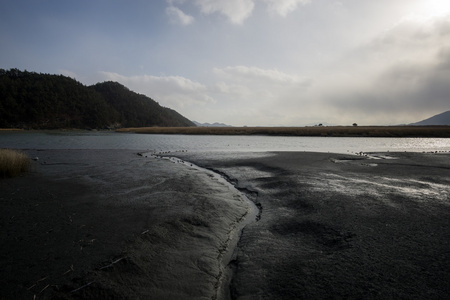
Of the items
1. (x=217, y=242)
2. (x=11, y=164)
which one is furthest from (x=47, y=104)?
(x=217, y=242)

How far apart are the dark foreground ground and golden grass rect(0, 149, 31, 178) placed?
4.98 feet

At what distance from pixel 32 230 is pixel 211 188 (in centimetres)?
587

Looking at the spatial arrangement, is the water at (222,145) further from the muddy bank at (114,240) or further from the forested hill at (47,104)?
the forested hill at (47,104)

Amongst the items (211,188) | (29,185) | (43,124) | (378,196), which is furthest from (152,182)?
(43,124)

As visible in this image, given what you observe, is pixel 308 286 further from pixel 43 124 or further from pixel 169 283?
pixel 43 124

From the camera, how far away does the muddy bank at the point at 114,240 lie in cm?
329

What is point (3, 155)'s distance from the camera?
37.4ft

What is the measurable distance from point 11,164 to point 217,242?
11475 millimetres

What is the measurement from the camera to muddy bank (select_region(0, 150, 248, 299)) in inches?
130

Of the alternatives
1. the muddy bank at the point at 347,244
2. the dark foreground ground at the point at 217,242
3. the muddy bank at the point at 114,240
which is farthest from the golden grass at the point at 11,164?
the muddy bank at the point at 347,244

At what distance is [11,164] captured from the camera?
10.8 meters

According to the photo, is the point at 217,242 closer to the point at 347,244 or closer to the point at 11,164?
the point at 347,244

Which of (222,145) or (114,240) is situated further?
(222,145)

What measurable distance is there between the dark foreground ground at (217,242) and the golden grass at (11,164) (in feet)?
4.98
